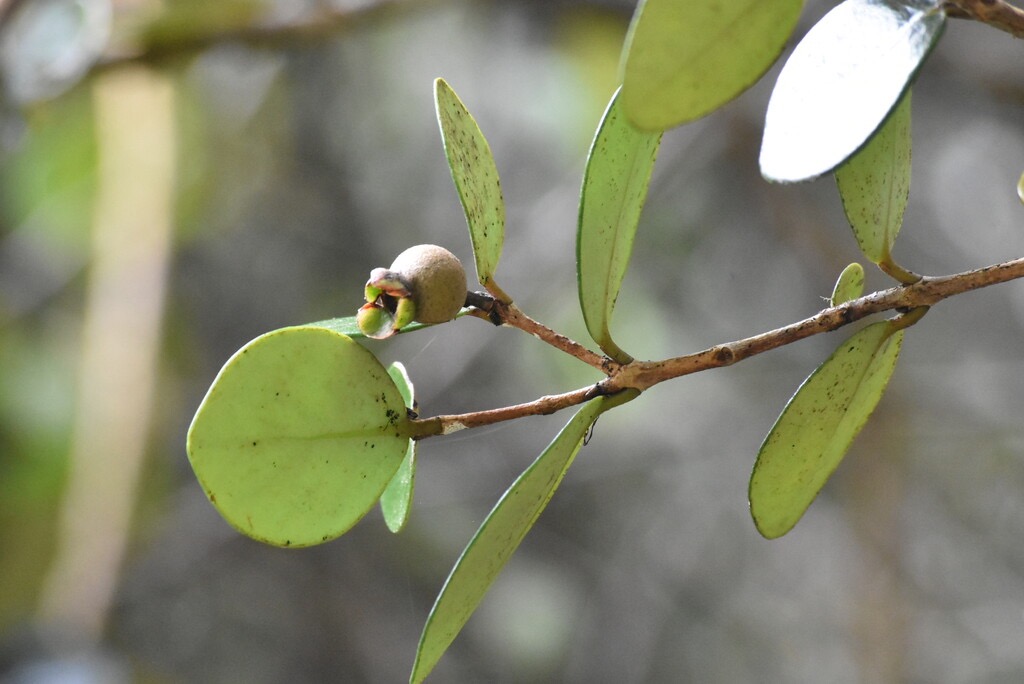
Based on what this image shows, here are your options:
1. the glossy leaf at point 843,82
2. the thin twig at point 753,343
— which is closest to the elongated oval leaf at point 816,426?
the thin twig at point 753,343

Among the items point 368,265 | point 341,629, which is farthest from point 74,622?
point 368,265

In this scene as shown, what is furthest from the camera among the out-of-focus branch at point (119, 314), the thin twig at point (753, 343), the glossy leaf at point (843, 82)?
the out-of-focus branch at point (119, 314)

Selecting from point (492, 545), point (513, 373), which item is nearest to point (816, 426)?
point (492, 545)

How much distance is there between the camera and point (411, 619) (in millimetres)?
1902

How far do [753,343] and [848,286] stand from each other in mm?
113

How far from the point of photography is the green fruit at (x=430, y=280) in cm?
37

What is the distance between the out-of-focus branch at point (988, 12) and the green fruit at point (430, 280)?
0.68 feet

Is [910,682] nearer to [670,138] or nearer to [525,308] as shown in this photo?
[525,308]

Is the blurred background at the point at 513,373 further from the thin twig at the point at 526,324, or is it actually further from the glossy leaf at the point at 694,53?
the glossy leaf at the point at 694,53

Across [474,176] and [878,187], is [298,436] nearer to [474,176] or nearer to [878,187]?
[474,176]

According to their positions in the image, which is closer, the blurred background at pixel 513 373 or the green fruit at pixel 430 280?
the green fruit at pixel 430 280

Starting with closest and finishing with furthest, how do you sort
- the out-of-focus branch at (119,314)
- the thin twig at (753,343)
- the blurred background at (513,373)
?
the thin twig at (753,343), the out-of-focus branch at (119,314), the blurred background at (513,373)

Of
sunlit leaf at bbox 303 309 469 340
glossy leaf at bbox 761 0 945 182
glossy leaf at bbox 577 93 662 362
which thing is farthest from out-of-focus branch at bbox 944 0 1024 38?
sunlit leaf at bbox 303 309 469 340

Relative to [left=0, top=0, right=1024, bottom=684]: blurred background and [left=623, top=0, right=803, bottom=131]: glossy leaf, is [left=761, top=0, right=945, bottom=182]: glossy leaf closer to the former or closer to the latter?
[left=623, top=0, right=803, bottom=131]: glossy leaf
